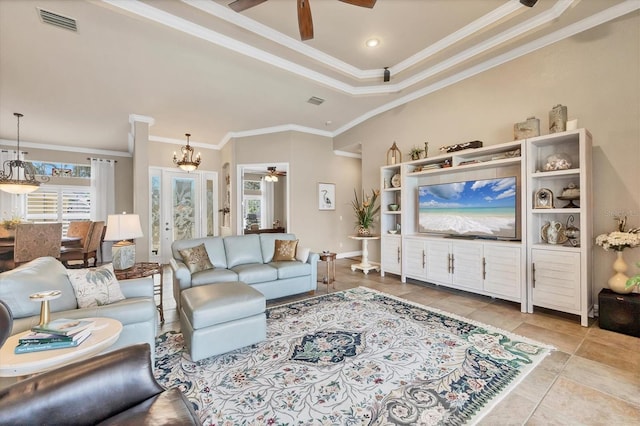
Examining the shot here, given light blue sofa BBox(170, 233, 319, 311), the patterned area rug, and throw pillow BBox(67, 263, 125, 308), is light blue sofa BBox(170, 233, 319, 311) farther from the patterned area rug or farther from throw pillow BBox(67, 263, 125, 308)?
throw pillow BBox(67, 263, 125, 308)

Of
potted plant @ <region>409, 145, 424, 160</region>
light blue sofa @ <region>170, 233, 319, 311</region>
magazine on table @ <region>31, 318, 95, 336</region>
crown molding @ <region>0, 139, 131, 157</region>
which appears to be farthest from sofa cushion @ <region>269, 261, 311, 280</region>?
crown molding @ <region>0, 139, 131, 157</region>

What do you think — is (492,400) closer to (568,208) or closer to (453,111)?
(568,208)

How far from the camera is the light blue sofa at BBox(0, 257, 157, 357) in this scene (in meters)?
1.73

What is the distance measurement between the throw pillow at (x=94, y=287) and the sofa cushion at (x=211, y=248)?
1.40m

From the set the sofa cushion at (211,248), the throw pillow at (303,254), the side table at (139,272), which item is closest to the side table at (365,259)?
the throw pillow at (303,254)

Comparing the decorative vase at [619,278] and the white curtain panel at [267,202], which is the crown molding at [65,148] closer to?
the white curtain panel at [267,202]

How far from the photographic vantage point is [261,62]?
11.9 ft

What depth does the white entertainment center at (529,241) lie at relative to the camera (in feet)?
9.63

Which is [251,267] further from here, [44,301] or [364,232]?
[364,232]

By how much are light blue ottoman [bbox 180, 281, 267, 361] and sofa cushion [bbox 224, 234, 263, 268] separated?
1.22 metres

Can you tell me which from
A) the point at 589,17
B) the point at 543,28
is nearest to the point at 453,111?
the point at 543,28

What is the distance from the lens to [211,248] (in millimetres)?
3828

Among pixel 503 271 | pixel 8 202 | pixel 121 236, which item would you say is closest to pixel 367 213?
pixel 503 271

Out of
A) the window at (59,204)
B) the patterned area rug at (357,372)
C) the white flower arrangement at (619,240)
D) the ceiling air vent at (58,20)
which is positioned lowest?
the patterned area rug at (357,372)
